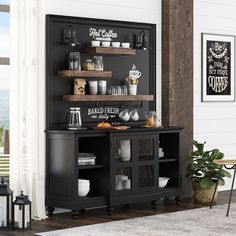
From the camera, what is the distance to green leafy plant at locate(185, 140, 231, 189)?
807cm

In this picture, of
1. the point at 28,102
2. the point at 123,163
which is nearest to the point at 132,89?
the point at 123,163

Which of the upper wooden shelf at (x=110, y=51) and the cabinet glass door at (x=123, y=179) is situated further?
the upper wooden shelf at (x=110, y=51)

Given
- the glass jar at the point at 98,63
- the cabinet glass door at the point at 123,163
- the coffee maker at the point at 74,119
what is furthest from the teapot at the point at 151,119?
the coffee maker at the point at 74,119

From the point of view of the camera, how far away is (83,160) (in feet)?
23.6

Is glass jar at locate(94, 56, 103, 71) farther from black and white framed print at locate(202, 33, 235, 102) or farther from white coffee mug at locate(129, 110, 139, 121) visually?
black and white framed print at locate(202, 33, 235, 102)

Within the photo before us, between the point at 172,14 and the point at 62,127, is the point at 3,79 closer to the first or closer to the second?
the point at 62,127

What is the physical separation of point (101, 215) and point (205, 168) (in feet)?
4.96

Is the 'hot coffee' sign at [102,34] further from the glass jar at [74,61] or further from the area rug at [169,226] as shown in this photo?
the area rug at [169,226]

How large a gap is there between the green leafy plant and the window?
6.92 ft

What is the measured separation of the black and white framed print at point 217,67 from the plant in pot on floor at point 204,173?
88 cm

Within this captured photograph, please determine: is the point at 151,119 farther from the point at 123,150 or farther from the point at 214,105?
the point at 214,105

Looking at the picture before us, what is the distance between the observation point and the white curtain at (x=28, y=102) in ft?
23.0

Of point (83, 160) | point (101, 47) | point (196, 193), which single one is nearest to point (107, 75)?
point (101, 47)

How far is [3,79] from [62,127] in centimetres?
76
